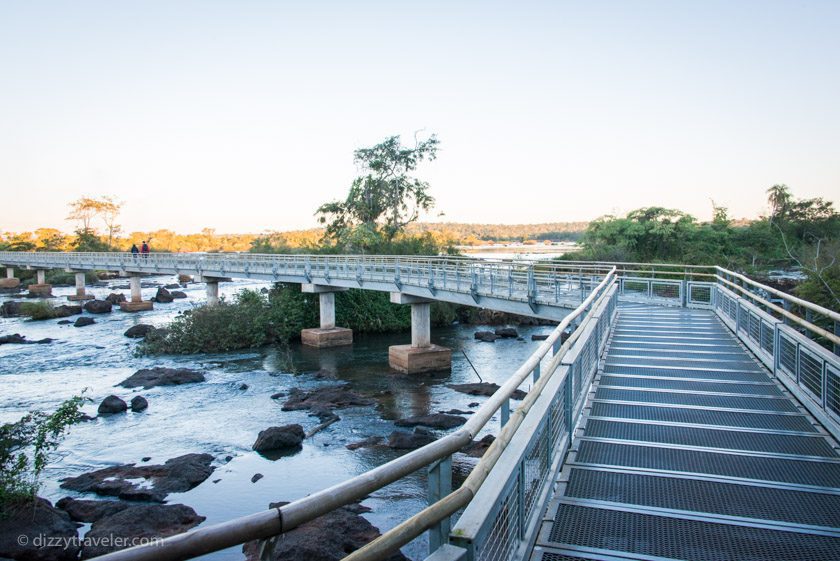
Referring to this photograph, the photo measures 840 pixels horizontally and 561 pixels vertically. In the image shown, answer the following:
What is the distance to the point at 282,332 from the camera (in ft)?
116

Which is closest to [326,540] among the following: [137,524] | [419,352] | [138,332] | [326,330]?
[137,524]

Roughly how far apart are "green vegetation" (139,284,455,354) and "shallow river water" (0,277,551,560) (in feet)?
5.00

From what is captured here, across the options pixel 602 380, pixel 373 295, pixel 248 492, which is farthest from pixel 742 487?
pixel 373 295

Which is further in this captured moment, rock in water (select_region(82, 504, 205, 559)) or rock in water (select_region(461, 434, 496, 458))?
rock in water (select_region(461, 434, 496, 458))

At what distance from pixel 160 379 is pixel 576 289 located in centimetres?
1608

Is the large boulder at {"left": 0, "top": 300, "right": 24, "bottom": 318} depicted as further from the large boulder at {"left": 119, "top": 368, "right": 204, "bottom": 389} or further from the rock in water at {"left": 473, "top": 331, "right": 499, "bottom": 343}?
the rock in water at {"left": 473, "top": 331, "right": 499, "bottom": 343}

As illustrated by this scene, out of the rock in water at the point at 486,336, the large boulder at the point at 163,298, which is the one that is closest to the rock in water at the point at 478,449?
the rock in water at the point at 486,336

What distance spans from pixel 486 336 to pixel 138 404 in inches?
765

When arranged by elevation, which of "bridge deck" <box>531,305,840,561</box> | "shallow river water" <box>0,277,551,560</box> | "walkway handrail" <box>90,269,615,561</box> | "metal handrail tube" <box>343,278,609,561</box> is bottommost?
"shallow river water" <box>0,277,551,560</box>

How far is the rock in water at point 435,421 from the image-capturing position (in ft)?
57.0

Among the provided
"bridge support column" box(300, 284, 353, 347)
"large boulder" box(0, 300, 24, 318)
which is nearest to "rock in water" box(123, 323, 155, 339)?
"bridge support column" box(300, 284, 353, 347)

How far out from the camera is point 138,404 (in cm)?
1962

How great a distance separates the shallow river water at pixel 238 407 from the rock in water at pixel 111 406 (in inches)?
17.3

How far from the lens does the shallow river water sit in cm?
1291
